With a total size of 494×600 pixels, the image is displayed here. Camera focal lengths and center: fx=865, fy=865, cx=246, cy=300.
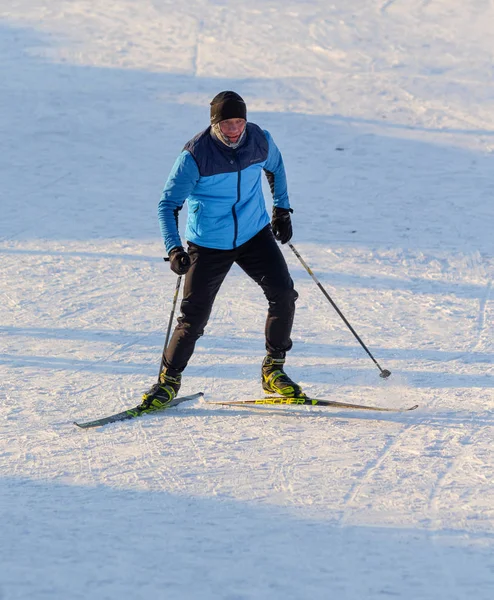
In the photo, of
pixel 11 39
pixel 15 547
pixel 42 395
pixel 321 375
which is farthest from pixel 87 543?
pixel 11 39

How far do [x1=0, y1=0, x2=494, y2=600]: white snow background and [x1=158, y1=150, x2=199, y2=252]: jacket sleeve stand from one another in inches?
47.6

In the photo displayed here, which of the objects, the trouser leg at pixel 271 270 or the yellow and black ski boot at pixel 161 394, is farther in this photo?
the yellow and black ski boot at pixel 161 394

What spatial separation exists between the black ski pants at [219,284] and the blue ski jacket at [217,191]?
69mm

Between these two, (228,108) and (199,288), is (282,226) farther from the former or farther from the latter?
(228,108)

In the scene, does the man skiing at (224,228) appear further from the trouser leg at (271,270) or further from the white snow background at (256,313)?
the white snow background at (256,313)

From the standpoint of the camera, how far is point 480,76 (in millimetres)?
14688

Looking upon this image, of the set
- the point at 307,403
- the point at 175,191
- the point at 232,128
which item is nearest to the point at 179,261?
the point at 175,191

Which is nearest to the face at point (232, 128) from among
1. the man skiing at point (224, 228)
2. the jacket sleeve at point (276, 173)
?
the man skiing at point (224, 228)

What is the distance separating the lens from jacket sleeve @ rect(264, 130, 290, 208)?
5.37 meters

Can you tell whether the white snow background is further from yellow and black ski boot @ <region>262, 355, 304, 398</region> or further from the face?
the face

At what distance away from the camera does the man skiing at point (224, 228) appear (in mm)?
4992

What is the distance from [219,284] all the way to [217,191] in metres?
0.62

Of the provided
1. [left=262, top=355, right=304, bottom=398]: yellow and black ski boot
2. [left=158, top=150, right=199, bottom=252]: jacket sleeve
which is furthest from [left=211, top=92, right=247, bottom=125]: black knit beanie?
[left=262, top=355, right=304, bottom=398]: yellow and black ski boot

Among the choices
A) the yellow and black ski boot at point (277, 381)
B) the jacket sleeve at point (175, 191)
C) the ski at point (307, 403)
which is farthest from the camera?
the yellow and black ski boot at point (277, 381)
